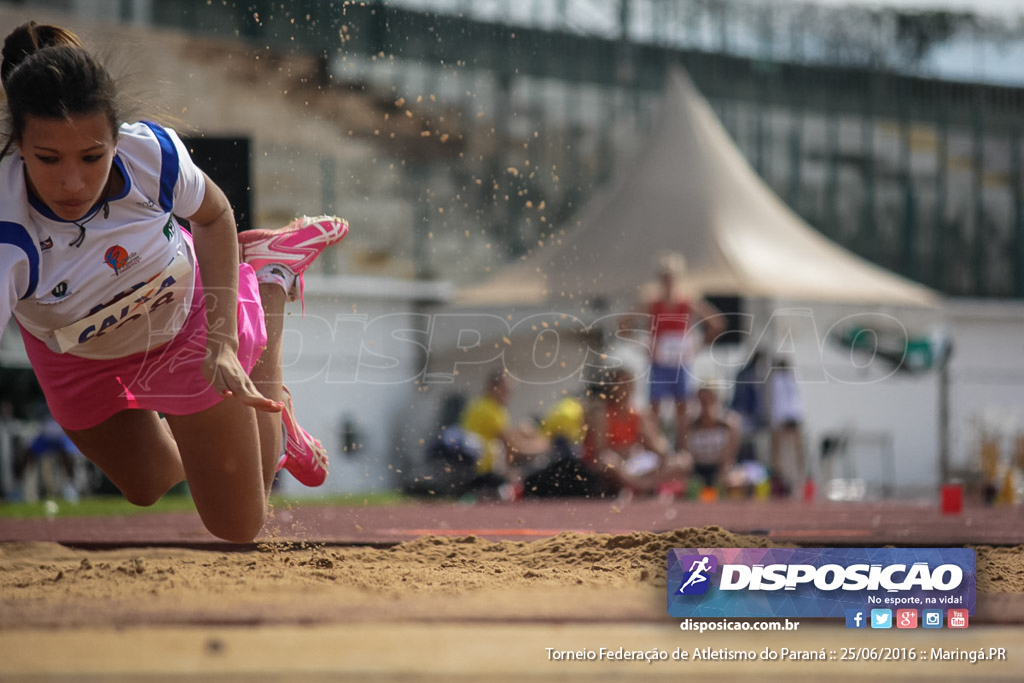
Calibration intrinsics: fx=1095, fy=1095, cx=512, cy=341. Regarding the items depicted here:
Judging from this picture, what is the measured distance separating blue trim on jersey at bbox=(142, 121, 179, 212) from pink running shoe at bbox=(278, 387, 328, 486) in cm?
94

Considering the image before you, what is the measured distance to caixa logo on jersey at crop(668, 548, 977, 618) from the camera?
2.64 meters

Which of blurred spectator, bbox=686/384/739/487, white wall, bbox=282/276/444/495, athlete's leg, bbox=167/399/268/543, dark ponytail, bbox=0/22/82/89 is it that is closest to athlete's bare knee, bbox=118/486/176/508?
athlete's leg, bbox=167/399/268/543

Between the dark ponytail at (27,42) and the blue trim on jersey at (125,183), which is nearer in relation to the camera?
the dark ponytail at (27,42)

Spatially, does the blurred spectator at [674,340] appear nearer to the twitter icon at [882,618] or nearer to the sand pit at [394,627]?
the sand pit at [394,627]

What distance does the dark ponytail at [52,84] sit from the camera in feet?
8.43

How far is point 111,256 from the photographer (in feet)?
9.77

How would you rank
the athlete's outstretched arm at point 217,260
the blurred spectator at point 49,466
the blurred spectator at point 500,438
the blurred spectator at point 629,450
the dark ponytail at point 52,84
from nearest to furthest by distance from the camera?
1. the dark ponytail at point 52,84
2. the athlete's outstretched arm at point 217,260
3. the blurred spectator at point 629,450
4. the blurred spectator at point 500,438
5. the blurred spectator at point 49,466

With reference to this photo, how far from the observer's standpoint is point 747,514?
656 cm

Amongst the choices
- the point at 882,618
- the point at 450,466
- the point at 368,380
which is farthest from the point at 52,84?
the point at 368,380

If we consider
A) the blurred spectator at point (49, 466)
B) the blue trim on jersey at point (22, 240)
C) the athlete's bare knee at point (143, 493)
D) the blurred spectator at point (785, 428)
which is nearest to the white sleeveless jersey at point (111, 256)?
the blue trim on jersey at point (22, 240)

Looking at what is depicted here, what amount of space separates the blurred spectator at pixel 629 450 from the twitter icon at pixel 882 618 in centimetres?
566

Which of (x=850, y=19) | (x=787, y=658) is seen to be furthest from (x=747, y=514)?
(x=850, y=19)

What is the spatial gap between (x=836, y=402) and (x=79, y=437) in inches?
416

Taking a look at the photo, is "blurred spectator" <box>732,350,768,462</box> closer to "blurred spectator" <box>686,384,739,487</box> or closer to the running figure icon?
"blurred spectator" <box>686,384,739,487</box>
